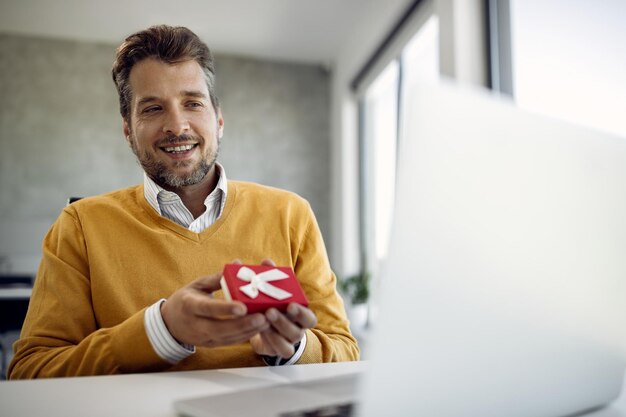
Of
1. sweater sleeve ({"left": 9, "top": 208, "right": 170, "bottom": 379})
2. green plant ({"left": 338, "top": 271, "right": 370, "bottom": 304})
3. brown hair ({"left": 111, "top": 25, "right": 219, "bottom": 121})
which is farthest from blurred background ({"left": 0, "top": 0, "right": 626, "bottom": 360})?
sweater sleeve ({"left": 9, "top": 208, "right": 170, "bottom": 379})

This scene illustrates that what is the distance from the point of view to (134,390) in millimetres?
615

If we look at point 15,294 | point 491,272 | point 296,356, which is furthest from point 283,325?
point 15,294

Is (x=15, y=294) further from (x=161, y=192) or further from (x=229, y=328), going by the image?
(x=229, y=328)

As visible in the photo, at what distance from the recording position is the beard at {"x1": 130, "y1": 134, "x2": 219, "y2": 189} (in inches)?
46.6

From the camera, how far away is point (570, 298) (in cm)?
45

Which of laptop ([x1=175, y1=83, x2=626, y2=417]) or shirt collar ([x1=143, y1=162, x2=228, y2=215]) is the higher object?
shirt collar ([x1=143, y1=162, x2=228, y2=215])

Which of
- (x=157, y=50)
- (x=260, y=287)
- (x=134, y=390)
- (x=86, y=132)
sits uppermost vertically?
(x=86, y=132)

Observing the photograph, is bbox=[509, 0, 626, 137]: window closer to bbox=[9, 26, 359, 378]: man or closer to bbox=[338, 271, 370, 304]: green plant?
bbox=[9, 26, 359, 378]: man

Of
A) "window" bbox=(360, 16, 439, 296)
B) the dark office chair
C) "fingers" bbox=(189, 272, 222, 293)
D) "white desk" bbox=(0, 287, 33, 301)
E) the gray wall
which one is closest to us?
"fingers" bbox=(189, 272, 222, 293)

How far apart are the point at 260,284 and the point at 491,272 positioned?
31 cm

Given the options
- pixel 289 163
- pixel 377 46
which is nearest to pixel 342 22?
pixel 377 46

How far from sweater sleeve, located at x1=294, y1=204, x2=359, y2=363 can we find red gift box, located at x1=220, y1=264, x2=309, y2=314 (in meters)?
0.27

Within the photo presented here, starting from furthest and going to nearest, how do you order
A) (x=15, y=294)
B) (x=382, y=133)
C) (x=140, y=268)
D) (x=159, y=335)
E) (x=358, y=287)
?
(x=382, y=133), (x=358, y=287), (x=15, y=294), (x=140, y=268), (x=159, y=335)

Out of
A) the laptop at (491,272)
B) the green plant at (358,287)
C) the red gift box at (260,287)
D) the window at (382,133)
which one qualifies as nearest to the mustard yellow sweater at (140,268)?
the red gift box at (260,287)
